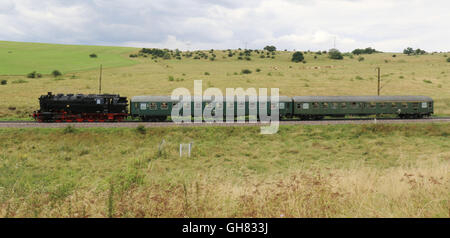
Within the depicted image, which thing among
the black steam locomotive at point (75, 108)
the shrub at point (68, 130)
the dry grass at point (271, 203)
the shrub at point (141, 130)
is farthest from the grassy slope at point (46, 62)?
the dry grass at point (271, 203)

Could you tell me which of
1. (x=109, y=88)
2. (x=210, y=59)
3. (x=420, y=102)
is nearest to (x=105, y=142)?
(x=109, y=88)

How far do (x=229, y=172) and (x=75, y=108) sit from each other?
73.3 feet

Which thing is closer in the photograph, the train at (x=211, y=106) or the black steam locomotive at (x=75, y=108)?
the black steam locomotive at (x=75, y=108)

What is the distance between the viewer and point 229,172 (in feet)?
50.7

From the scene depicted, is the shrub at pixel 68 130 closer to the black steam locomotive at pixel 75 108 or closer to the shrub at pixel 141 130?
the black steam locomotive at pixel 75 108

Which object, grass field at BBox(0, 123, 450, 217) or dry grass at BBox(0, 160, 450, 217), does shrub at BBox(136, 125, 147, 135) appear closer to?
grass field at BBox(0, 123, 450, 217)

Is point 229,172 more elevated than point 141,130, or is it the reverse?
point 141,130

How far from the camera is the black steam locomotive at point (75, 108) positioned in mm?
29969

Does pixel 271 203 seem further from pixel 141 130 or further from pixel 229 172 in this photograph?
pixel 141 130

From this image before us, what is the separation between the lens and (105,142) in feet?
81.8

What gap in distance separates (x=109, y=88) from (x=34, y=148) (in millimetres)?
29579

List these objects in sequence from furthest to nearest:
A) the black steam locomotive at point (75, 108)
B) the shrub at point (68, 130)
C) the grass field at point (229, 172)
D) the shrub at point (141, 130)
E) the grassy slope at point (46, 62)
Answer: the grassy slope at point (46, 62) < the black steam locomotive at point (75, 108) < the shrub at point (141, 130) < the shrub at point (68, 130) < the grass field at point (229, 172)

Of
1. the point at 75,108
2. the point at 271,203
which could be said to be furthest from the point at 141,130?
the point at 271,203

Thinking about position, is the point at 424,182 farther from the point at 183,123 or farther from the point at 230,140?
the point at 183,123
